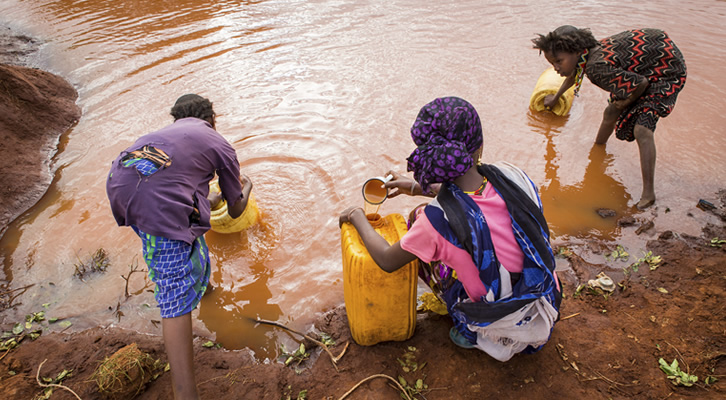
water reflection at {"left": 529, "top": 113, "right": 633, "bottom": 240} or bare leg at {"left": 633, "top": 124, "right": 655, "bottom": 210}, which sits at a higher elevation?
bare leg at {"left": 633, "top": 124, "right": 655, "bottom": 210}

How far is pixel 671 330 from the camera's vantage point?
85.5 inches

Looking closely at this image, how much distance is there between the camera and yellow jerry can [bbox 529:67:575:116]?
4.31 meters

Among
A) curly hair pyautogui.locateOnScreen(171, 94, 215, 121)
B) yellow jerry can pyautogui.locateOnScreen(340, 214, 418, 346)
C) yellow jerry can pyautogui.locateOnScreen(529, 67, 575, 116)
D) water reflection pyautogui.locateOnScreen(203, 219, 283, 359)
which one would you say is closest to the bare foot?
yellow jerry can pyautogui.locateOnScreen(529, 67, 575, 116)

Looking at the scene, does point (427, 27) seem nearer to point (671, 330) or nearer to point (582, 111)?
point (582, 111)

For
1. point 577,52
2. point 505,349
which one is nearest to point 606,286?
point 505,349

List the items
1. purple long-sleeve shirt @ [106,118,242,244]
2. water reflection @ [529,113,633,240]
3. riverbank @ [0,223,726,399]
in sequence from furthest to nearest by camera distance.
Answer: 1. water reflection @ [529,113,633,240]
2. riverbank @ [0,223,726,399]
3. purple long-sleeve shirt @ [106,118,242,244]

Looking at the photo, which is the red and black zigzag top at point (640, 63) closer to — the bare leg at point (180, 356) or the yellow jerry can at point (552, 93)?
the yellow jerry can at point (552, 93)

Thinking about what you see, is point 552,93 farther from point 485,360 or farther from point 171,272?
point 171,272

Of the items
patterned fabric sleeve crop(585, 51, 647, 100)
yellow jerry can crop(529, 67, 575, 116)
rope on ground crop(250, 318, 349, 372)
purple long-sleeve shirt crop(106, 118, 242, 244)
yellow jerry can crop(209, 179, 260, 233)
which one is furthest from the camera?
yellow jerry can crop(529, 67, 575, 116)

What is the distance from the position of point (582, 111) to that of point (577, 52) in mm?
1680

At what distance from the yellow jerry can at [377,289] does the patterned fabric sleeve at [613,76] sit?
224 cm

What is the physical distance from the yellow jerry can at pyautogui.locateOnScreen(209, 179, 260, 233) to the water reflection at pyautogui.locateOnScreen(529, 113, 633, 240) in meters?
2.40

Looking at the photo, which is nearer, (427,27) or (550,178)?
(550,178)

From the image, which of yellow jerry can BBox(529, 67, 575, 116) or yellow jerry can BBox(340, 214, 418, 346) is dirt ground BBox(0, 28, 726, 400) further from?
yellow jerry can BBox(529, 67, 575, 116)
